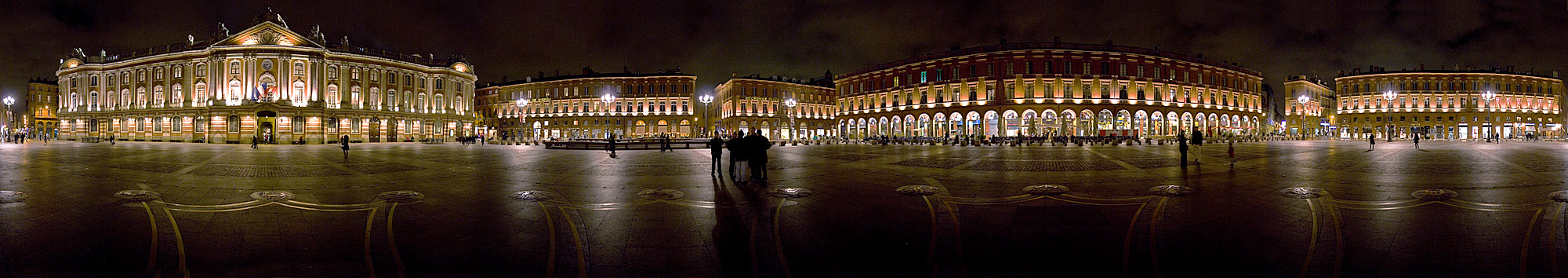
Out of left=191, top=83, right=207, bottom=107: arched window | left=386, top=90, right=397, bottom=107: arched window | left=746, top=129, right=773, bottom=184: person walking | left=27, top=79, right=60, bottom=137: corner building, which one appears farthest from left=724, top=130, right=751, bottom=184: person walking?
left=27, top=79, right=60, bottom=137: corner building

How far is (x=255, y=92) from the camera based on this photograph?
152 feet

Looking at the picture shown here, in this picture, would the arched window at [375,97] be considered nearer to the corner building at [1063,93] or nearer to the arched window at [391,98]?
the arched window at [391,98]

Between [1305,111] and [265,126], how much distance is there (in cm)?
12252

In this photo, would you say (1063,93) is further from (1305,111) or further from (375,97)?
(375,97)

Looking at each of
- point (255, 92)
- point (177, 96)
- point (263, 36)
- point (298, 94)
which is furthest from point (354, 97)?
point (177, 96)

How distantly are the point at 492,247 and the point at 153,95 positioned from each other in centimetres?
7875

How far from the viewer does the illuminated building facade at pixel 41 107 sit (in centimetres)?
9569

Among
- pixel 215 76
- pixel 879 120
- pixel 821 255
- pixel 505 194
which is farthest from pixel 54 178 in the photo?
pixel 879 120

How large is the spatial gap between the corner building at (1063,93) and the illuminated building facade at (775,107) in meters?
18.5

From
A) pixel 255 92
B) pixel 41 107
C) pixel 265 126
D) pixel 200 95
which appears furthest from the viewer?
pixel 41 107

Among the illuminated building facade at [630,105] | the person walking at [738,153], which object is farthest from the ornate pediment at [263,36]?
the person walking at [738,153]

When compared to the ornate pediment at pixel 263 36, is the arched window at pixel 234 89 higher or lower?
lower

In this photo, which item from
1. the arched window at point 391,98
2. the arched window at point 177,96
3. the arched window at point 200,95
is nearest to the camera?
the arched window at point 200,95

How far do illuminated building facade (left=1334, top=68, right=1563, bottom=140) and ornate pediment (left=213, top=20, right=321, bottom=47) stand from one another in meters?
120
